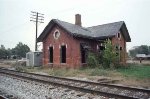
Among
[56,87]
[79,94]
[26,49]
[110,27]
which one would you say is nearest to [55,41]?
[110,27]

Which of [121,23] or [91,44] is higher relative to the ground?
[121,23]

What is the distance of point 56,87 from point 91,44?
14.5m

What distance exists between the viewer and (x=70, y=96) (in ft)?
29.7

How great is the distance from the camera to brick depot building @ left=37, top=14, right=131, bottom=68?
22297mm

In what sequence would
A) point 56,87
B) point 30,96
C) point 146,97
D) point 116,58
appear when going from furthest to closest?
point 116,58 < point 56,87 < point 30,96 < point 146,97

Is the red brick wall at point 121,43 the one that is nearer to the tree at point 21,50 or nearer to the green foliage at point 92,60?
the green foliage at point 92,60

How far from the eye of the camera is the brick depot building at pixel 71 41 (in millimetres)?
22297

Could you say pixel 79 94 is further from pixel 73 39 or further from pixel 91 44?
pixel 91 44

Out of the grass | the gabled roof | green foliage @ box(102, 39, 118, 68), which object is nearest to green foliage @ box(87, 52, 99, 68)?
green foliage @ box(102, 39, 118, 68)

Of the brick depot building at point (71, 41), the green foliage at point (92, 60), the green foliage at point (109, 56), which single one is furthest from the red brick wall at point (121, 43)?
the green foliage at point (92, 60)

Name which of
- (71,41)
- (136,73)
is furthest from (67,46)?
(136,73)

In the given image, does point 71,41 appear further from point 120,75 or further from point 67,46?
point 120,75

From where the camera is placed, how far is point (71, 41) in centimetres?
2230

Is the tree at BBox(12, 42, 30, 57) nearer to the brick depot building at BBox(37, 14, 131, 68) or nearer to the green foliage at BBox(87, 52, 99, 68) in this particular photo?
the brick depot building at BBox(37, 14, 131, 68)
